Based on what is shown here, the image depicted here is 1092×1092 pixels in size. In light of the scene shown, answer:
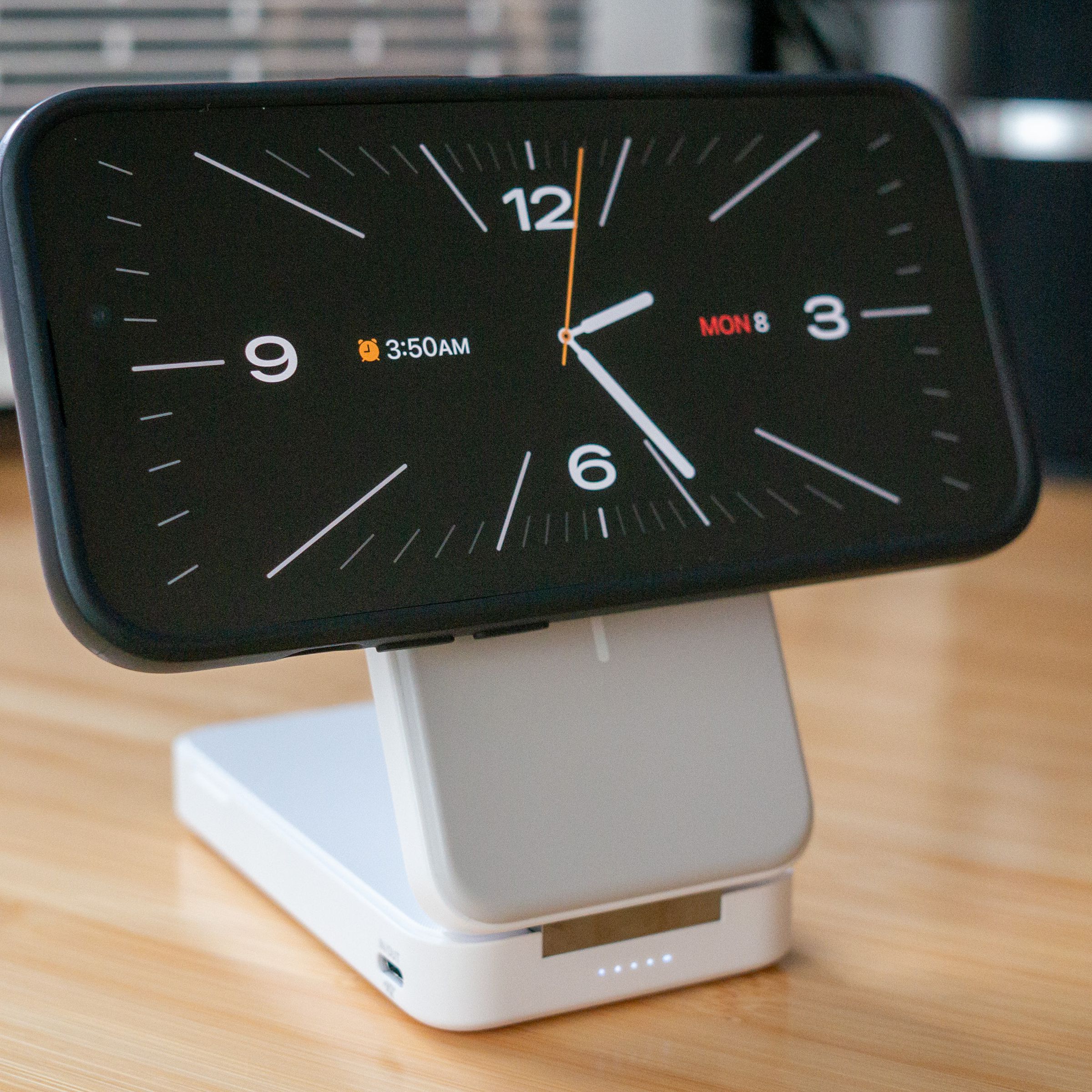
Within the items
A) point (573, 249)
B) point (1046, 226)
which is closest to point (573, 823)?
point (573, 249)

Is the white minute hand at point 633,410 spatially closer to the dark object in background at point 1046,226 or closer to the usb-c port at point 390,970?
the usb-c port at point 390,970

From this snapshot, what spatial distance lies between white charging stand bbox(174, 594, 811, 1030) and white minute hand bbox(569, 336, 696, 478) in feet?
0.18

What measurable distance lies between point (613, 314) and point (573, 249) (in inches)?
1.0

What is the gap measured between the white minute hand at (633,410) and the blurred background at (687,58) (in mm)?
727

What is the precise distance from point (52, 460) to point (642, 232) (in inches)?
8.4

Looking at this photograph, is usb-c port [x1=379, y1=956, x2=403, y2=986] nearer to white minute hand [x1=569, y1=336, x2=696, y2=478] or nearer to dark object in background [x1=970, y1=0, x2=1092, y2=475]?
white minute hand [x1=569, y1=336, x2=696, y2=478]

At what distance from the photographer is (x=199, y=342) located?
0.47 meters

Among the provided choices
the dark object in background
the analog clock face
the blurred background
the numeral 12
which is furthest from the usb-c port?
the dark object in background

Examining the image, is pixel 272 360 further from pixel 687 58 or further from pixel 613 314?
pixel 687 58

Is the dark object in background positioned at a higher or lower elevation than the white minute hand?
lower

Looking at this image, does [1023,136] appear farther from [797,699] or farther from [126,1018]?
[126,1018]

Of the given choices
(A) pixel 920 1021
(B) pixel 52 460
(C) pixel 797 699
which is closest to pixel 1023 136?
(C) pixel 797 699

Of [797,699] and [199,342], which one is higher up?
[199,342]

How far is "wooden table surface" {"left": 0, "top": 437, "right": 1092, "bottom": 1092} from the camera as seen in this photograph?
52cm
